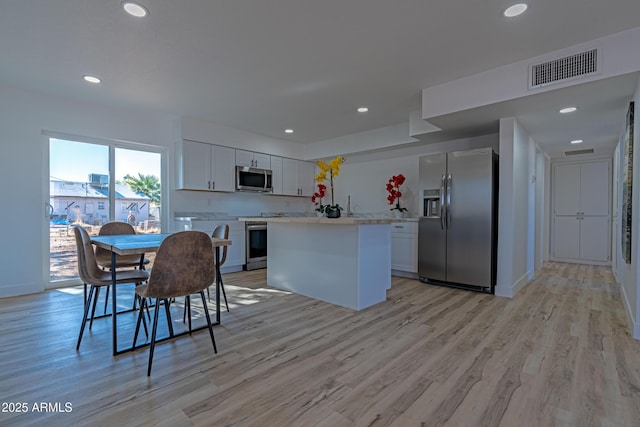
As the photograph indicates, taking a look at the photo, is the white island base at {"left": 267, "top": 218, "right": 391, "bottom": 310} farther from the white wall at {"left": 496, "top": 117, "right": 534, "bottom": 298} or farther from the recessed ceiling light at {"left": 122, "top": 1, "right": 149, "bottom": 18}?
the recessed ceiling light at {"left": 122, "top": 1, "right": 149, "bottom": 18}

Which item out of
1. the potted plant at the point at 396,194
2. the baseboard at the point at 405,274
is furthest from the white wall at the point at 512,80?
the baseboard at the point at 405,274

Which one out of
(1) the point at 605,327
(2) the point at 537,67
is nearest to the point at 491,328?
(1) the point at 605,327

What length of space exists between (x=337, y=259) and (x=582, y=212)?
5.66 meters

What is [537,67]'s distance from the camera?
9.27 ft

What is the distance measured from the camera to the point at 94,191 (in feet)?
14.2

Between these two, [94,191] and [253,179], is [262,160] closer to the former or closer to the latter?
[253,179]

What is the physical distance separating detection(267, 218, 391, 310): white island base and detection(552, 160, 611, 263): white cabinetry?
4.91 meters

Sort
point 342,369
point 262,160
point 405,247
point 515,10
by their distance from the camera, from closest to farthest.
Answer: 1. point 342,369
2. point 515,10
3. point 405,247
4. point 262,160

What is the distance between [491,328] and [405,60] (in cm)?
256

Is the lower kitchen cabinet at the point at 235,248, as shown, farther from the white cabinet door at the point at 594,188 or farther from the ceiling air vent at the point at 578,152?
the white cabinet door at the point at 594,188

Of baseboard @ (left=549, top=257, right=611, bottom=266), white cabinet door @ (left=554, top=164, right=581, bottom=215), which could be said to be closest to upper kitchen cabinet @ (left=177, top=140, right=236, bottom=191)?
white cabinet door @ (left=554, top=164, right=581, bottom=215)

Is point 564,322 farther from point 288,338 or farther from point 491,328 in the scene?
point 288,338

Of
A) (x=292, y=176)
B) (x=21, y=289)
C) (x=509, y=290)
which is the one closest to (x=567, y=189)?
(x=509, y=290)

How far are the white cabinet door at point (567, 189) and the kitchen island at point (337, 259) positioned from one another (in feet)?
16.1
